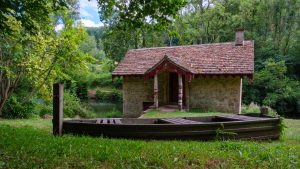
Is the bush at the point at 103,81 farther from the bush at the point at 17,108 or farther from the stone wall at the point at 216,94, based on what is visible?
the bush at the point at 17,108

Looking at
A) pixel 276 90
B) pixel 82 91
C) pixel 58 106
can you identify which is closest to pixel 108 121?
pixel 58 106

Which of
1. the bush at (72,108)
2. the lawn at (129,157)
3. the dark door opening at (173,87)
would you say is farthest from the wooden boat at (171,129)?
the dark door opening at (173,87)

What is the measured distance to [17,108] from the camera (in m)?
16.3

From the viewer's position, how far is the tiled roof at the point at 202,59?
59.2 ft

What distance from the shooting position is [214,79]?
61.7 feet

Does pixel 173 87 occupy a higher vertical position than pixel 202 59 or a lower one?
lower

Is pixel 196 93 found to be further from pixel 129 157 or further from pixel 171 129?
pixel 129 157

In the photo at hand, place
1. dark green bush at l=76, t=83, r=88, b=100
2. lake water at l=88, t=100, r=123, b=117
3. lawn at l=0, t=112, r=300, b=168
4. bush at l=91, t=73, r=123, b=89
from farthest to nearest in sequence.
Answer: bush at l=91, t=73, r=123, b=89, dark green bush at l=76, t=83, r=88, b=100, lake water at l=88, t=100, r=123, b=117, lawn at l=0, t=112, r=300, b=168

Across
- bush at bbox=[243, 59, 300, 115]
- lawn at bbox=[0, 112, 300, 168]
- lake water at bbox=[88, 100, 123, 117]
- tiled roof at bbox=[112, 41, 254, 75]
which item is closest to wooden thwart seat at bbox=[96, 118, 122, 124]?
lawn at bbox=[0, 112, 300, 168]

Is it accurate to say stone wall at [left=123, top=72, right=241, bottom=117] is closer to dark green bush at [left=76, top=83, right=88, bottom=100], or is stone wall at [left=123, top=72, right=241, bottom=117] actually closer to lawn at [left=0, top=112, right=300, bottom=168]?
lawn at [left=0, top=112, right=300, bottom=168]

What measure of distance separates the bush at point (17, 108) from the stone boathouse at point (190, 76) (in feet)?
20.5

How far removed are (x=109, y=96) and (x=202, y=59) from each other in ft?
75.2

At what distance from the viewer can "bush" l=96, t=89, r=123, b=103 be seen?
3925 cm

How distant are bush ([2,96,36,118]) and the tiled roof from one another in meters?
6.10
